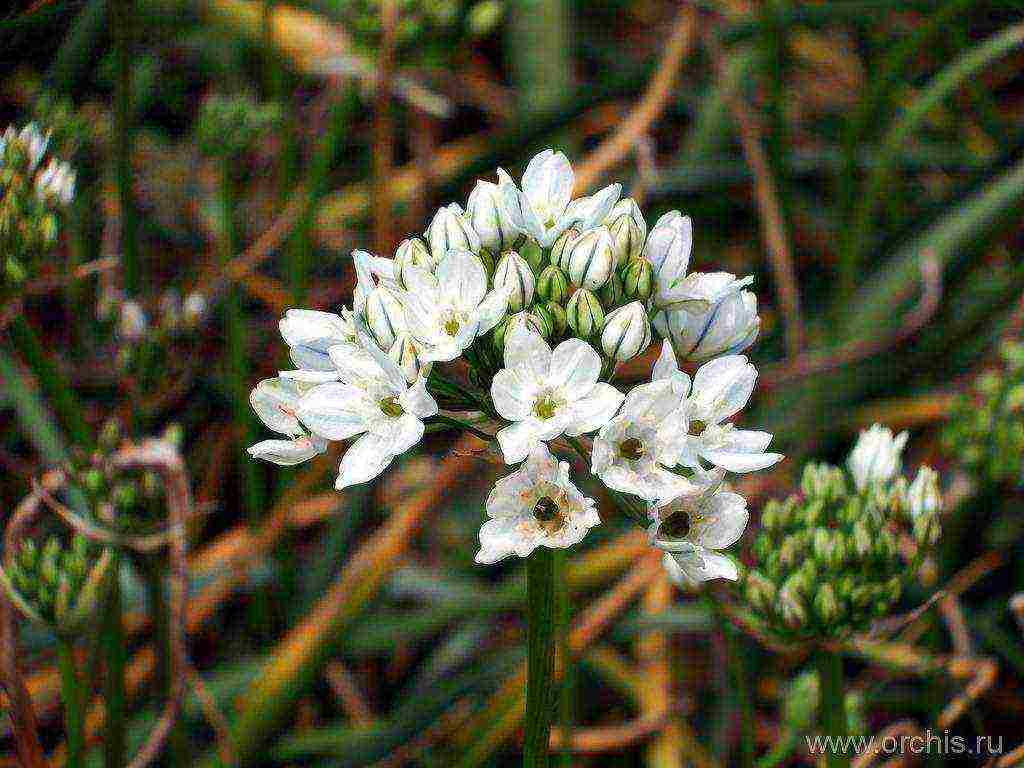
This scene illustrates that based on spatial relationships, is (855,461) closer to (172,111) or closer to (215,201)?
(215,201)

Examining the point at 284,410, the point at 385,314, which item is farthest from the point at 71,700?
the point at 385,314

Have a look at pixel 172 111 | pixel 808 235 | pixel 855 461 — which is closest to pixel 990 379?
pixel 855 461

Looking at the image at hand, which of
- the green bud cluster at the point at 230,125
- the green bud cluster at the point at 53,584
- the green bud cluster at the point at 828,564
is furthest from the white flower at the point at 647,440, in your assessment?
the green bud cluster at the point at 230,125

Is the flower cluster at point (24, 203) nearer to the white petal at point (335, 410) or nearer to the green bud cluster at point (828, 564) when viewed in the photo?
the white petal at point (335, 410)

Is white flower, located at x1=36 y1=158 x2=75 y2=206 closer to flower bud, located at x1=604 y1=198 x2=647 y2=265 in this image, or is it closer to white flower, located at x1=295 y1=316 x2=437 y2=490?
white flower, located at x1=295 y1=316 x2=437 y2=490

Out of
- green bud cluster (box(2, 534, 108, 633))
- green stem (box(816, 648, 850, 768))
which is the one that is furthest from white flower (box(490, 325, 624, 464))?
green bud cluster (box(2, 534, 108, 633))

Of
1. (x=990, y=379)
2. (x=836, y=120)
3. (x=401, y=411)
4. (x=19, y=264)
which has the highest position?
(x=836, y=120)

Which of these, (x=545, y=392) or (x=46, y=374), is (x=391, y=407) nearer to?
(x=545, y=392)
